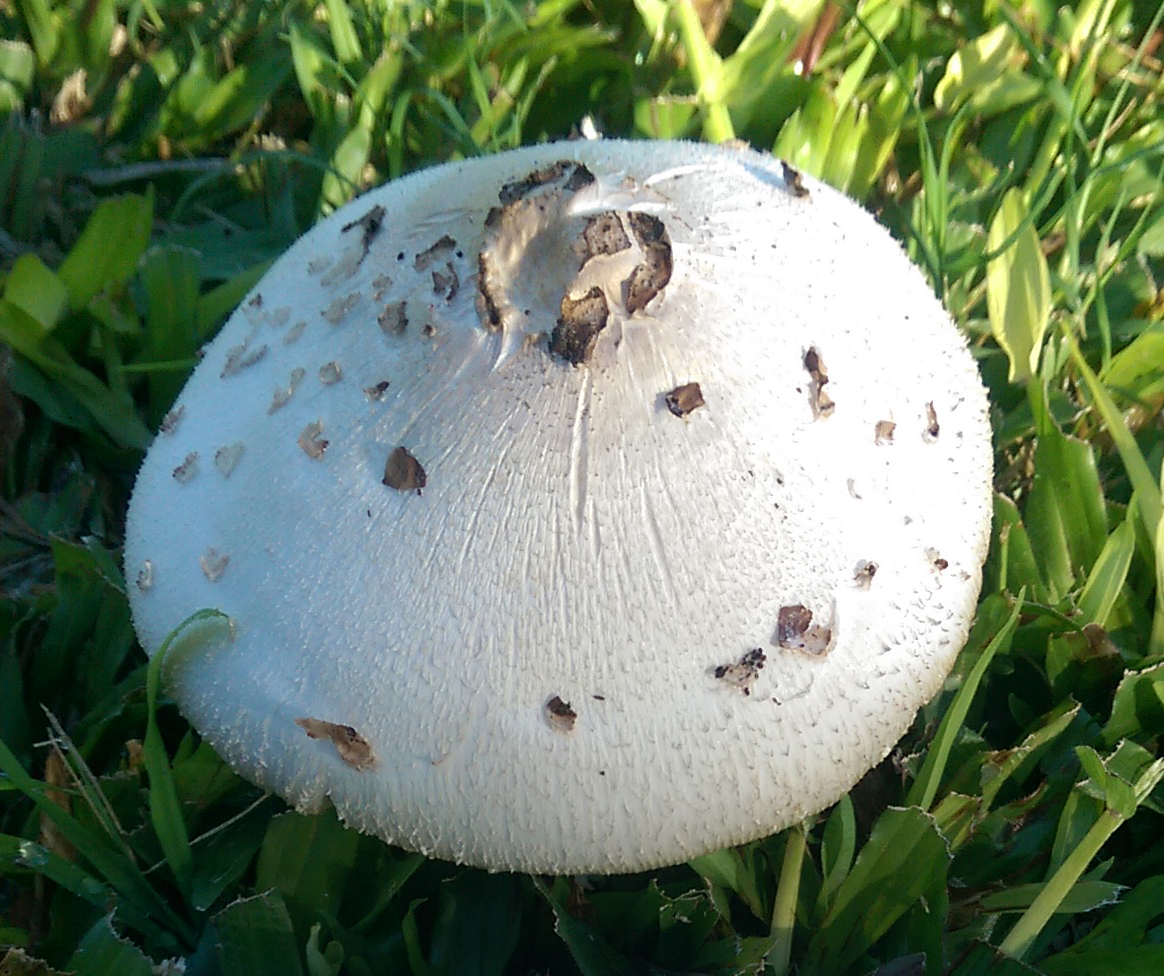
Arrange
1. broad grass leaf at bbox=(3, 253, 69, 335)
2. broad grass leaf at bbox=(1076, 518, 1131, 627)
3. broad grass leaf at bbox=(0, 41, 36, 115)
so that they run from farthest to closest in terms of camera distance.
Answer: broad grass leaf at bbox=(0, 41, 36, 115), broad grass leaf at bbox=(3, 253, 69, 335), broad grass leaf at bbox=(1076, 518, 1131, 627)

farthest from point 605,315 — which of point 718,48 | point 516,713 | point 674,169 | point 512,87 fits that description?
point 718,48

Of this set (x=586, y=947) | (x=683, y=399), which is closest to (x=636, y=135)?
(x=683, y=399)

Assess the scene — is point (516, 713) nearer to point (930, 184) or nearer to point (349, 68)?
point (930, 184)

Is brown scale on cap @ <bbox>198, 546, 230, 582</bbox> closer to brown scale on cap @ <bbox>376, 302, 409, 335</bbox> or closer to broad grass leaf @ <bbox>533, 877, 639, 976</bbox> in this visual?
brown scale on cap @ <bbox>376, 302, 409, 335</bbox>

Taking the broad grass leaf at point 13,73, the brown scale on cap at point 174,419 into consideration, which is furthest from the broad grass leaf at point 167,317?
the broad grass leaf at point 13,73

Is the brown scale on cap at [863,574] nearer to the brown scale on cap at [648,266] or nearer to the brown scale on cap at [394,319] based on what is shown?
the brown scale on cap at [648,266]

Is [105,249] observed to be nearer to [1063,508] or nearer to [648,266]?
[648,266]

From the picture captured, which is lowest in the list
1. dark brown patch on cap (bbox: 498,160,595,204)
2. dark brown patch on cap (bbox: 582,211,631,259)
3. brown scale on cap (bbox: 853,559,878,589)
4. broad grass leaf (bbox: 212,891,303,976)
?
broad grass leaf (bbox: 212,891,303,976)

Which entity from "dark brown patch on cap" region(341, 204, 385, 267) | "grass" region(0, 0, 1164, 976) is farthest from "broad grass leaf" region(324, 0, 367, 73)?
"dark brown patch on cap" region(341, 204, 385, 267)
